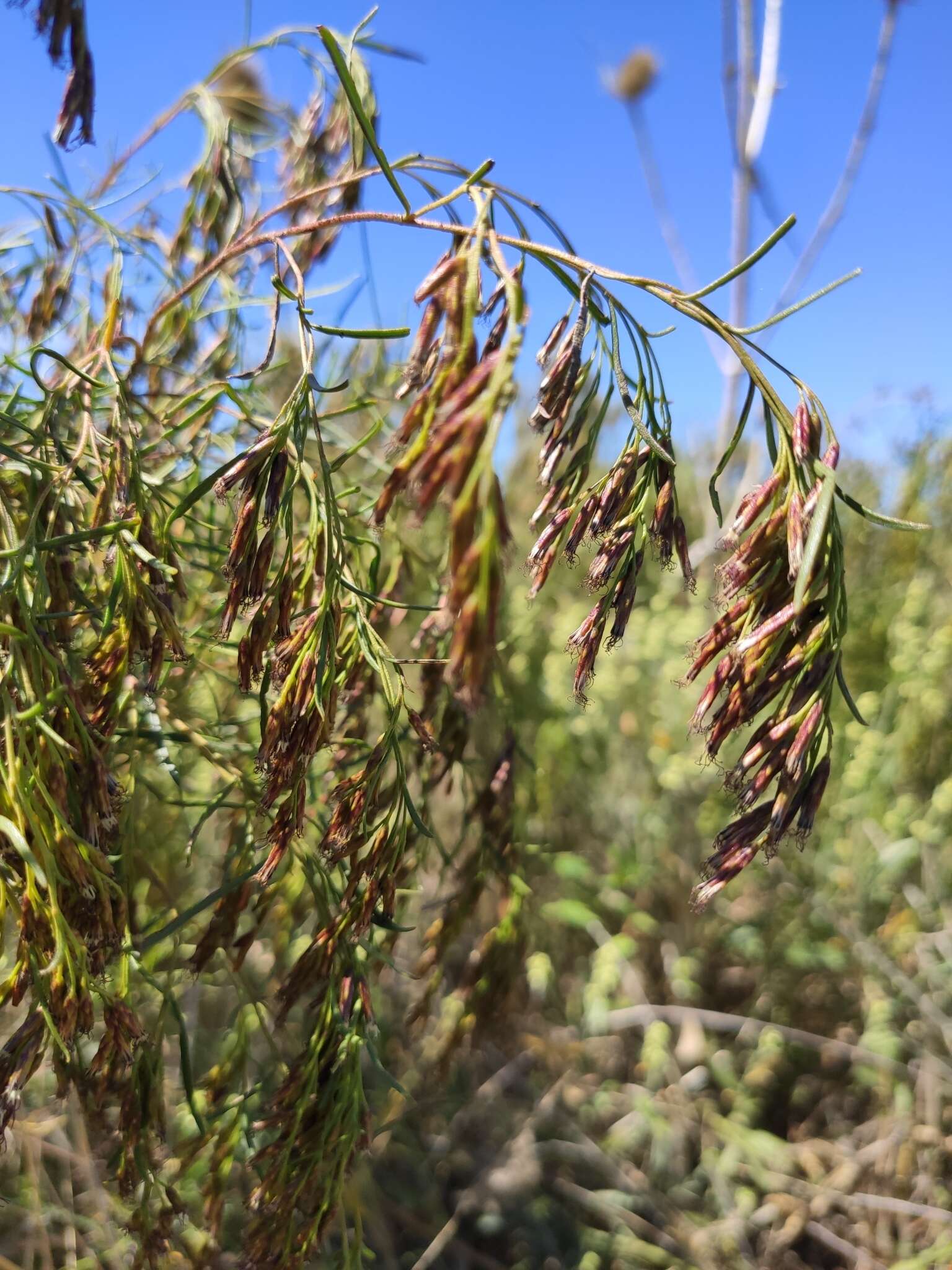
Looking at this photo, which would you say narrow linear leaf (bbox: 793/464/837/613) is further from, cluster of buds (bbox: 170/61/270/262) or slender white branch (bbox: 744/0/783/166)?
slender white branch (bbox: 744/0/783/166)

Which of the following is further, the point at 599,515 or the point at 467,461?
the point at 599,515

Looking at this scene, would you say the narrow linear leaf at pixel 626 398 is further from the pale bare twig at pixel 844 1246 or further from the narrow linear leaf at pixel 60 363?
the pale bare twig at pixel 844 1246

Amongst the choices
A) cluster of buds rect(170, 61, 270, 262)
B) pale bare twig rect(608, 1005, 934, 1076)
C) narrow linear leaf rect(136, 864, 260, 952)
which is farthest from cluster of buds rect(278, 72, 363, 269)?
pale bare twig rect(608, 1005, 934, 1076)

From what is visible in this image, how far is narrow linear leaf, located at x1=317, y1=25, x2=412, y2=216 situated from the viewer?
2.01ft

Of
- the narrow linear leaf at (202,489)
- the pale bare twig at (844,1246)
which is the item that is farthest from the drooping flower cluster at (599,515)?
the pale bare twig at (844,1246)

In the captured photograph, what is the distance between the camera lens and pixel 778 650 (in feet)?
2.23

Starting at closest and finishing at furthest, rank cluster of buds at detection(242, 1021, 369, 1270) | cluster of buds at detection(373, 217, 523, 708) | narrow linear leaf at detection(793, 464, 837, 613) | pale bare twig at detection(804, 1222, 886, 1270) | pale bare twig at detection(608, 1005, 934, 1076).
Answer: cluster of buds at detection(373, 217, 523, 708), narrow linear leaf at detection(793, 464, 837, 613), cluster of buds at detection(242, 1021, 369, 1270), pale bare twig at detection(804, 1222, 886, 1270), pale bare twig at detection(608, 1005, 934, 1076)

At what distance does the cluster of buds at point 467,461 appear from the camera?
16.3 inches

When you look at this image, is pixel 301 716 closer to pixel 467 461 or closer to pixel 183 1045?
pixel 467 461

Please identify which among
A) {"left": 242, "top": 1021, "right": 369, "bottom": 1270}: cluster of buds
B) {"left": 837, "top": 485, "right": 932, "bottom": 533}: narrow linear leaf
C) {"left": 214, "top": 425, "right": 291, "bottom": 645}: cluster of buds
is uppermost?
{"left": 837, "top": 485, "right": 932, "bottom": 533}: narrow linear leaf

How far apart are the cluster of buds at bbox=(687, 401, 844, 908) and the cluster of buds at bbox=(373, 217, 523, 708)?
26cm

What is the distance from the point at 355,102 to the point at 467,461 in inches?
14.9

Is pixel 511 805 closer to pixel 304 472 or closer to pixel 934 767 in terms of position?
pixel 304 472

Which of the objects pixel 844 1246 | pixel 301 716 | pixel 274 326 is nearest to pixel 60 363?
pixel 274 326
